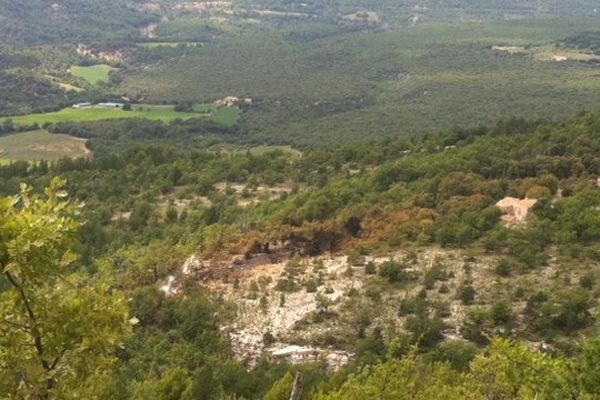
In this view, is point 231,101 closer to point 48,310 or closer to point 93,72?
point 93,72

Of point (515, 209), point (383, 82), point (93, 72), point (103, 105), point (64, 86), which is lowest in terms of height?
point (93, 72)

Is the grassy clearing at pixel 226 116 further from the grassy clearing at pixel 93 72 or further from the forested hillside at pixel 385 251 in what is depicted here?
the forested hillside at pixel 385 251

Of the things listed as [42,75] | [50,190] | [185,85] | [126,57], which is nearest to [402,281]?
[50,190]

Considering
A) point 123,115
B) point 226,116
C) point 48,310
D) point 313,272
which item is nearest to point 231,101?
point 226,116

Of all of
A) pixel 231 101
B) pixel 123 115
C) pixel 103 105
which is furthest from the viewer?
pixel 231 101

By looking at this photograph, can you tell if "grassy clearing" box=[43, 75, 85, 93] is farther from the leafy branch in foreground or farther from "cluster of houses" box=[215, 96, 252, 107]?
the leafy branch in foreground

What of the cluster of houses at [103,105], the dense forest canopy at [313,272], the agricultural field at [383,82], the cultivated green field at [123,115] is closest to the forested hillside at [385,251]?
the dense forest canopy at [313,272]

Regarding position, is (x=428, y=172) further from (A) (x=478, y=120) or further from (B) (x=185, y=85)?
(B) (x=185, y=85)

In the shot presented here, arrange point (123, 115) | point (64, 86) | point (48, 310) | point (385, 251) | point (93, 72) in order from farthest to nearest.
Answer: point (93, 72), point (64, 86), point (123, 115), point (385, 251), point (48, 310)
